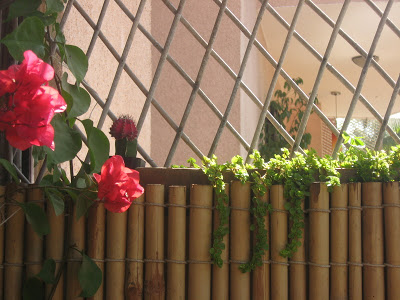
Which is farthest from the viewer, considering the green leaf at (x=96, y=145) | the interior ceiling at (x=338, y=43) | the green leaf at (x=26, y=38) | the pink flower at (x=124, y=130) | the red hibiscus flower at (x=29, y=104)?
the interior ceiling at (x=338, y=43)

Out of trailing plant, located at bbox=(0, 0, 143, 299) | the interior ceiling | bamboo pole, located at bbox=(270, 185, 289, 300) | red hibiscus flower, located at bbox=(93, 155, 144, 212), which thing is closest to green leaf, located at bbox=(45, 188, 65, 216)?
trailing plant, located at bbox=(0, 0, 143, 299)

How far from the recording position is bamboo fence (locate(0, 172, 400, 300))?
1.20 m

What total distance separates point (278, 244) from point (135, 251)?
30cm

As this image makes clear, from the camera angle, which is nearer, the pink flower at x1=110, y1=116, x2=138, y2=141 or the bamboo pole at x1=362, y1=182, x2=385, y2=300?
the bamboo pole at x1=362, y1=182, x2=385, y2=300

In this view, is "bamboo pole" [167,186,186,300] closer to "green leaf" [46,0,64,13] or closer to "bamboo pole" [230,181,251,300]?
"bamboo pole" [230,181,251,300]

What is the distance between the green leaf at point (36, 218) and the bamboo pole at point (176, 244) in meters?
0.25

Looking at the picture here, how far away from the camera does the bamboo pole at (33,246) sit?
1.23m

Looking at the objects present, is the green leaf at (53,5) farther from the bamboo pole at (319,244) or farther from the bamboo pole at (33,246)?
the bamboo pole at (319,244)

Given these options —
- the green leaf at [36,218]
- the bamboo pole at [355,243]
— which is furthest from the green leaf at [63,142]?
the bamboo pole at [355,243]

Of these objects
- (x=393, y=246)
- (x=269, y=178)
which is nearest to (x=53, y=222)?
(x=269, y=178)

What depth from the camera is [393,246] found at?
3.89ft

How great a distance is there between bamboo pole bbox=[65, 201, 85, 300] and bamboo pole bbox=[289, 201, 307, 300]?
0.44 meters

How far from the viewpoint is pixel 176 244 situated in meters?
1.23

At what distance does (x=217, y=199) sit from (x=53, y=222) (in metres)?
0.35
